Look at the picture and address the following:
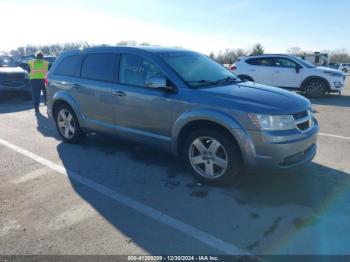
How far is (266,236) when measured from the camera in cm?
308

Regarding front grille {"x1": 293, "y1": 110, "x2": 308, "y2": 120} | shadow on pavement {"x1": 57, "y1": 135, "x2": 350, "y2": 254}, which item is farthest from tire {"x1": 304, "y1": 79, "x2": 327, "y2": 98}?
front grille {"x1": 293, "y1": 110, "x2": 308, "y2": 120}

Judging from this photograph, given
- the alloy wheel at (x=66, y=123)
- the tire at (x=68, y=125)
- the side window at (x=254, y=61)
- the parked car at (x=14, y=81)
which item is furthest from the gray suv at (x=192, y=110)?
the side window at (x=254, y=61)

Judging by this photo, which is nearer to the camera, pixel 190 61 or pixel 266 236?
pixel 266 236

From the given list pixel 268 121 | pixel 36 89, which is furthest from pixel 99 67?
pixel 36 89

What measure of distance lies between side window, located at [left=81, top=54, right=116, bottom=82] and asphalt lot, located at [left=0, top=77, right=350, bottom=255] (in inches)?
51.7

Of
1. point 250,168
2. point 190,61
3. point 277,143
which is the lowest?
point 250,168

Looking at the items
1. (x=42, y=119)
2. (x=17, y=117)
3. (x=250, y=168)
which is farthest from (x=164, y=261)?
(x=17, y=117)

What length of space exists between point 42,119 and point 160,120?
532 cm

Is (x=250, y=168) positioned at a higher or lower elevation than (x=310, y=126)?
lower

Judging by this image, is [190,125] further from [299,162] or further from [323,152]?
[323,152]

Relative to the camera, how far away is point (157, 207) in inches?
145

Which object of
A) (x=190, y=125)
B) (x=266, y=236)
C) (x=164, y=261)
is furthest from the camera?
(x=190, y=125)

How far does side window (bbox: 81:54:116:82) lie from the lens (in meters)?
5.22

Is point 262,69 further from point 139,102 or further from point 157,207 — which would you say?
point 157,207
